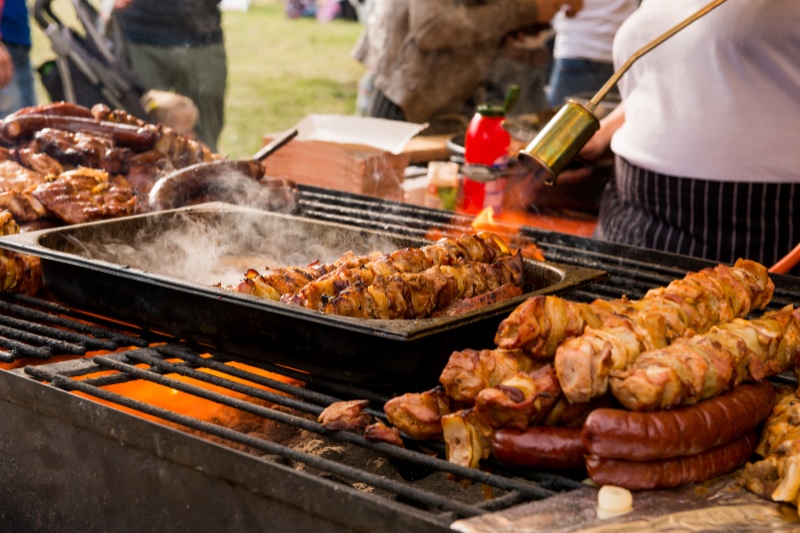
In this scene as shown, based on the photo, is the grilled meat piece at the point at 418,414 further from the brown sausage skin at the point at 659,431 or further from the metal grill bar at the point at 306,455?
the brown sausage skin at the point at 659,431

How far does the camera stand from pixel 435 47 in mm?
7828

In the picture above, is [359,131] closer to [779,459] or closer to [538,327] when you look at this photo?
[538,327]

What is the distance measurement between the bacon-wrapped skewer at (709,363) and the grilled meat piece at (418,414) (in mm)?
419

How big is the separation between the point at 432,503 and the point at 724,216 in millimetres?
3144

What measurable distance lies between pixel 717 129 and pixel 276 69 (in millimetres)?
21937

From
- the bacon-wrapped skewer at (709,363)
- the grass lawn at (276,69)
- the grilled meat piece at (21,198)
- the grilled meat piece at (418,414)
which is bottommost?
the grass lawn at (276,69)

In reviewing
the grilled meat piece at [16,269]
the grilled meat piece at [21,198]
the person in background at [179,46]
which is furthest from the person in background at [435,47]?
the grilled meat piece at [16,269]

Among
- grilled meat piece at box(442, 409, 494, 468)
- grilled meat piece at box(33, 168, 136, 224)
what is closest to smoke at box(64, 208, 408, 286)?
grilled meat piece at box(33, 168, 136, 224)

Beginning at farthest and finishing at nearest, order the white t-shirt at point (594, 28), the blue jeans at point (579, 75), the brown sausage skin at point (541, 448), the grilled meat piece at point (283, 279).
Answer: the blue jeans at point (579, 75) → the white t-shirt at point (594, 28) → the grilled meat piece at point (283, 279) → the brown sausage skin at point (541, 448)

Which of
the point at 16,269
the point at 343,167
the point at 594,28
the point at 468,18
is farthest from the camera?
the point at 594,28

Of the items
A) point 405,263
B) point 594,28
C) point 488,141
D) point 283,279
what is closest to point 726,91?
point 488,141

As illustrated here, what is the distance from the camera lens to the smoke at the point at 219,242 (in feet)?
10.5

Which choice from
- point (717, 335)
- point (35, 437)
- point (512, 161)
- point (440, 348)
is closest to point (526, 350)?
point (440, 348)

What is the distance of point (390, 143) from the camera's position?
5.80m
